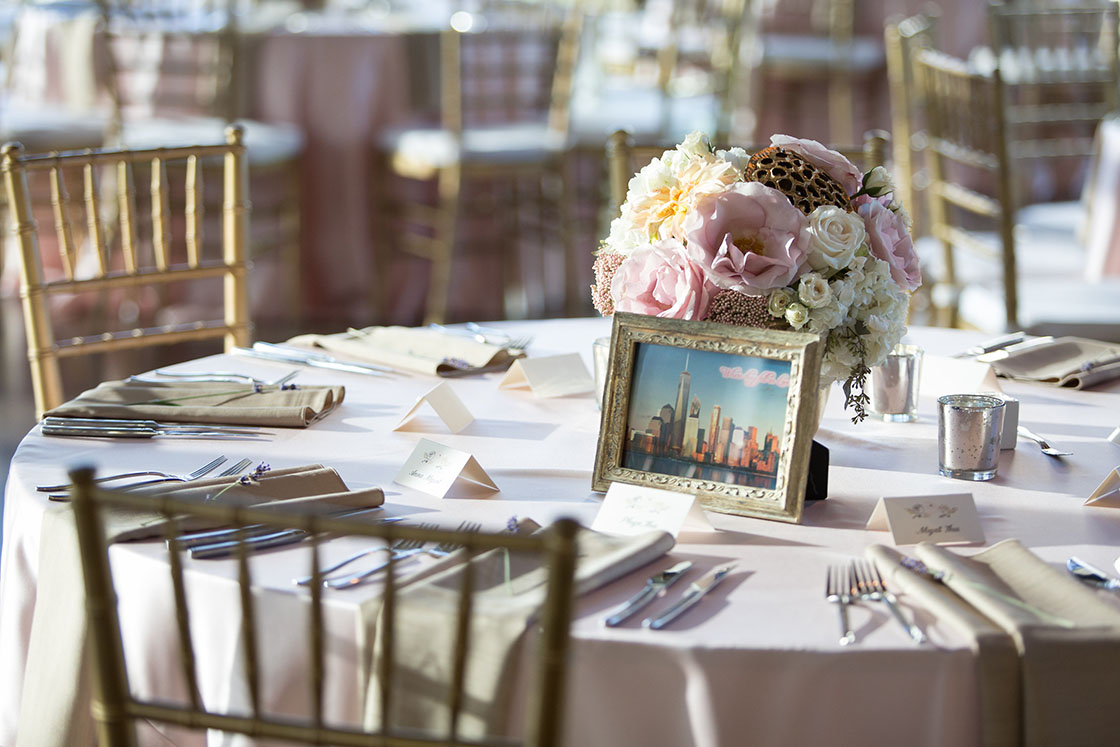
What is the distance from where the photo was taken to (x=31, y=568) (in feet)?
4.40

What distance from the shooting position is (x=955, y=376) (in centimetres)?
176

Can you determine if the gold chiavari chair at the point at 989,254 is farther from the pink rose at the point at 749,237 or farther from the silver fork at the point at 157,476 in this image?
the silver fork at the point at 157,476

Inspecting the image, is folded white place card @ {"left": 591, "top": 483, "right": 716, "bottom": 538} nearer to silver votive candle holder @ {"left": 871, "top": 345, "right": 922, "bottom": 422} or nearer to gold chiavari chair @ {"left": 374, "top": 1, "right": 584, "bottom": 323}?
silver votive candle holder @ {"left": 871, "top": 345, "right": 922, "bottom": 422}

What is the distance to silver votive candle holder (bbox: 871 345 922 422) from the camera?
1.66 meters

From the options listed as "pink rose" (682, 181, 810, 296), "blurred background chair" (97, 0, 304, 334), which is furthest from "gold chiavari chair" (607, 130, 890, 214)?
"blurred background chair" (97, 0, 304, 334)

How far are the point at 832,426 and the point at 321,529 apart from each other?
924mm

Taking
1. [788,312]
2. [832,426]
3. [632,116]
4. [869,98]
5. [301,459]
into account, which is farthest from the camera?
[869,98]

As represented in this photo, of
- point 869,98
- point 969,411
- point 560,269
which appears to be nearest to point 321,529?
point 969,411

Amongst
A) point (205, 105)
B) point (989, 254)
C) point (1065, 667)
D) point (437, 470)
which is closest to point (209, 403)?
point (437, 470)

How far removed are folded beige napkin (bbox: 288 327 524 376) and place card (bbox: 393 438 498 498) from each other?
47cm

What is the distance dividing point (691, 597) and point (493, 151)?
3284 millimetres

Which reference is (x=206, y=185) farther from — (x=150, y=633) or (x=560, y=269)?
(x=150, y=633)

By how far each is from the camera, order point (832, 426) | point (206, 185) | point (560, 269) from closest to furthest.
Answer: point (832, 426), point (206, 185), point (560, 269)

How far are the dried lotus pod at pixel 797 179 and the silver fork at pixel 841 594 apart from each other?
39 centimetres
